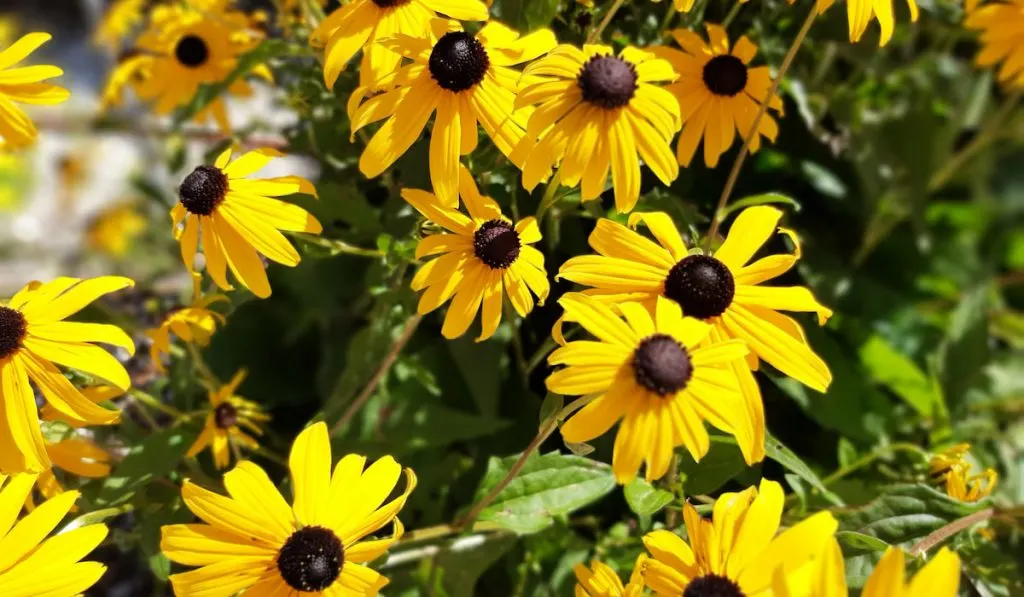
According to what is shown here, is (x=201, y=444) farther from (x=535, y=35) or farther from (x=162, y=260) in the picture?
(x=162, y=260)

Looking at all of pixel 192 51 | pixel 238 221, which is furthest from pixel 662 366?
pixel 192 51

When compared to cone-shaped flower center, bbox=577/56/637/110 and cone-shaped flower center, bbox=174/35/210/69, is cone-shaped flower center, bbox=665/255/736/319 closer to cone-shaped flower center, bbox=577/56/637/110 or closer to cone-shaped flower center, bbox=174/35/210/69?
cone-shaped flower center, bbox=577/56/637/110

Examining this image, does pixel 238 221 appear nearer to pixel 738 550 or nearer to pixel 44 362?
pixel 44 362

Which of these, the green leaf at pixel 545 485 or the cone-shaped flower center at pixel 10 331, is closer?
the cone-shaped flower center at pixel 10 331

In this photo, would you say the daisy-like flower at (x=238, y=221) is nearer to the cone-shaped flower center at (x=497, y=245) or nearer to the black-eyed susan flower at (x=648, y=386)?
the cone-shaped flower center at (x=497, y=245)

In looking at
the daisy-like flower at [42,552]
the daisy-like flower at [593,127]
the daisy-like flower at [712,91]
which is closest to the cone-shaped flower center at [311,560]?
the daisy-like flower at [42,552]

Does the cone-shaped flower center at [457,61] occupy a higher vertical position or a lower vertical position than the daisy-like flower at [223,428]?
higher

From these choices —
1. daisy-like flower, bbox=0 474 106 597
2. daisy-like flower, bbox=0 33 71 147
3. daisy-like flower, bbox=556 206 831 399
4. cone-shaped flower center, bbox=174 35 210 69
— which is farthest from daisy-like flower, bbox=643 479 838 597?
cone-shaped flower center, bbox=174 35 210 69
